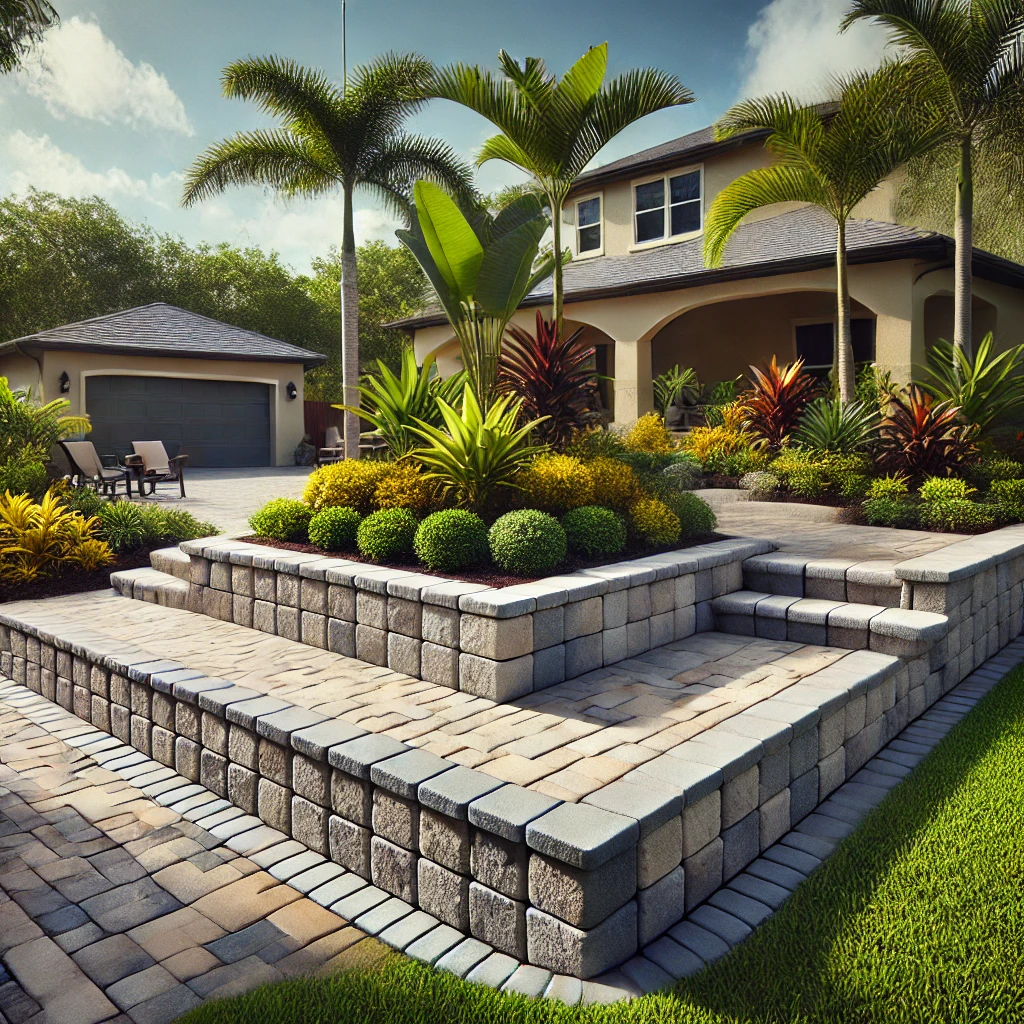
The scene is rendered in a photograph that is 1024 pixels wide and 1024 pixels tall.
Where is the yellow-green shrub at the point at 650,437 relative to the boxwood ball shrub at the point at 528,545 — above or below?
above

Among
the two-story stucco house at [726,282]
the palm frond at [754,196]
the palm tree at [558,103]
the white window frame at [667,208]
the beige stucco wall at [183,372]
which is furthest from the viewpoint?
the beige stucco wall at [183,372]

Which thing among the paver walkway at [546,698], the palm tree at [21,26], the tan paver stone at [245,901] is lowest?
the tan paver stone at [245,901]

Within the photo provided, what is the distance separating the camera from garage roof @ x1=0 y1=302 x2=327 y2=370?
1956 centimetres

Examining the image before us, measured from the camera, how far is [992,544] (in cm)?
594

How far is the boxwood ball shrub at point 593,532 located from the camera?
5.41 meters

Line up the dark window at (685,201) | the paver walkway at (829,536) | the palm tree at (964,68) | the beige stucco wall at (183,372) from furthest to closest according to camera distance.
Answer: the beige stucco wall at (183,372), the dark window at (685,201), the palm tree at (964,68), the paver walkway at (829,536)

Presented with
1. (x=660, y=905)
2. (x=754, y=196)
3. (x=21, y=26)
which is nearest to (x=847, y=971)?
(x=660, y=905)

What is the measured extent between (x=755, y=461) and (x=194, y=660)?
27.6ft

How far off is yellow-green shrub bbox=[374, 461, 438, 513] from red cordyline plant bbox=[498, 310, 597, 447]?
1.42 meters

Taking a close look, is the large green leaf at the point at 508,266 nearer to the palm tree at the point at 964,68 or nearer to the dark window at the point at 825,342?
the palm tree at the point at 964,68

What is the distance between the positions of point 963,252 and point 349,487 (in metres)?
9.16

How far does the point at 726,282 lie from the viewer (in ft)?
48.4

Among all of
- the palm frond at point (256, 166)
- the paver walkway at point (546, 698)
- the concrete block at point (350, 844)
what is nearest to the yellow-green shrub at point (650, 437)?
the paver walkway at point (546, 698)

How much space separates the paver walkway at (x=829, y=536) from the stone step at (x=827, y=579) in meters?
0.48
